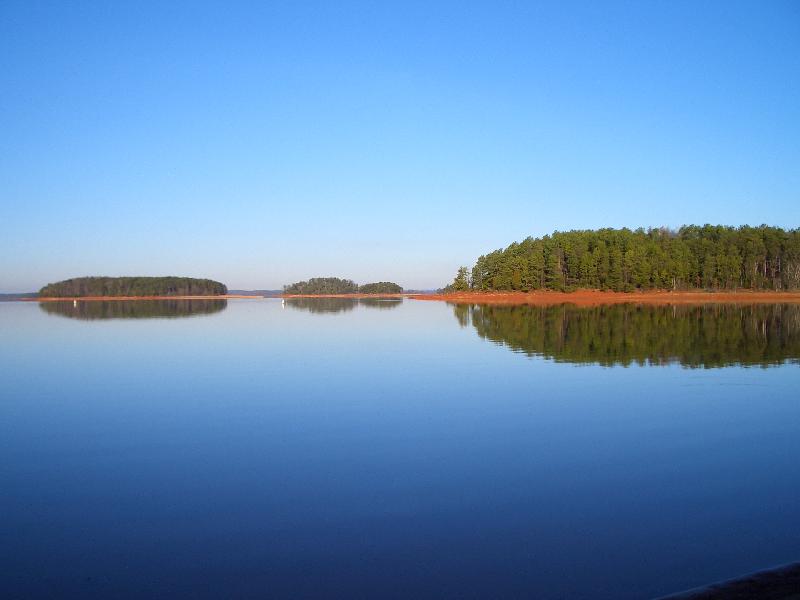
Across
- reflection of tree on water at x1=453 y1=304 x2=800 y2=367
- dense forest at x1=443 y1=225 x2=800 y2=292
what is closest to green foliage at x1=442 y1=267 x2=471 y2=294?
dense forest at x1=443 y1=225 x2=800 y2=292

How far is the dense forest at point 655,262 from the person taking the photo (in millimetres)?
85375

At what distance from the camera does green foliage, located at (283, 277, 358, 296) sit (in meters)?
172

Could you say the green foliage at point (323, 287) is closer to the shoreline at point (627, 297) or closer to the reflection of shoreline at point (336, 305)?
the reflection of shoreline at point (336, 305)

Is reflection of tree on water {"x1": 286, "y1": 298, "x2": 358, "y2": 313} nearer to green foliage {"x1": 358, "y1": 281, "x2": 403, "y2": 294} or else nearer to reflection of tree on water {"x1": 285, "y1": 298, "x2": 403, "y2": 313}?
reflection of tree on water {"x1": 285, "y1": 298, "x2": 403, "y2": 313}

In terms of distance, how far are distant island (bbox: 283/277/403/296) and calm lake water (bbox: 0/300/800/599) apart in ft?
511

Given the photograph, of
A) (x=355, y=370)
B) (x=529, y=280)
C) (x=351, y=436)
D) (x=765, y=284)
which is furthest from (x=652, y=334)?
(x=765, y=284)

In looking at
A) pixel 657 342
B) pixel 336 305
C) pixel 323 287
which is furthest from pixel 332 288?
pixel 657 342

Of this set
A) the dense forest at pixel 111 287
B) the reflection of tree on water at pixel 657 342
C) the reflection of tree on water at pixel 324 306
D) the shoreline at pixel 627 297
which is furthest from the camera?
the dense forest at pixel 111 287

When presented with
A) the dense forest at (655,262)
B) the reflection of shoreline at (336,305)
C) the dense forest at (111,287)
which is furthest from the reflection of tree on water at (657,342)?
the dense forest at (111,287)

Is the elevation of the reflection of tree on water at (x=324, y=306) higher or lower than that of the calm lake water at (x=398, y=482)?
higher

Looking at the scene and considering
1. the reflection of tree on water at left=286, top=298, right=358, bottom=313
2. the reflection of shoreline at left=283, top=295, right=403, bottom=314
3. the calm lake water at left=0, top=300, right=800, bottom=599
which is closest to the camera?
the calm lake water at left=0, top=300, right=800, bottom=599

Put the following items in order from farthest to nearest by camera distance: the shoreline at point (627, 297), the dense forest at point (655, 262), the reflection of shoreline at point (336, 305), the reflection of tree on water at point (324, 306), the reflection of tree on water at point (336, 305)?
the dense forest at point (655, 262)
the shoreline at point (627, 297)
the reflection of shoreline at point (336, 305)
the reflection of tree on water at point (336, 305)
the reflection of tree on water at point (324, 306)

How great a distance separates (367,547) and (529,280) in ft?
281

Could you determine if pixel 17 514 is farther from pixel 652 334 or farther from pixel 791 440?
pixel 652 334
